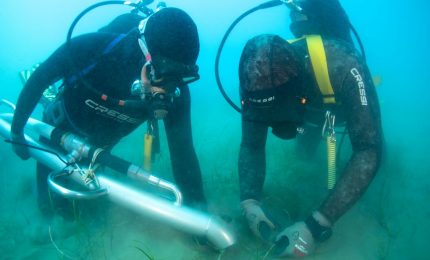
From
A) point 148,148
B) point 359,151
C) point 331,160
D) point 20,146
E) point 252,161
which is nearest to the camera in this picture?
point 148,148

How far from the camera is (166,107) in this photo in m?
2.28

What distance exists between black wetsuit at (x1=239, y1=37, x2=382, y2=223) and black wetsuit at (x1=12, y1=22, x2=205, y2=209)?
2.10 feet

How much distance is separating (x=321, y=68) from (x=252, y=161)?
1206 mm

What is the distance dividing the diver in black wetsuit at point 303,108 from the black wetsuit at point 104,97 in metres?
0.72

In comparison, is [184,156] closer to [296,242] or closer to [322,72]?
[296,242]

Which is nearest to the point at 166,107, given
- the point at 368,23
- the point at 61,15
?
the point at 61,15

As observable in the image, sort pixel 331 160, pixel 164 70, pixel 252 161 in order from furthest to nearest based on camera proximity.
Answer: pixel 252 161
pixel 331 160
pixel 164 70

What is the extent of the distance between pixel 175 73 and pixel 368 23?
27153mm

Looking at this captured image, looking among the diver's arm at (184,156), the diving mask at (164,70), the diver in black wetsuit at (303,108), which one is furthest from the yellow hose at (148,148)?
the diver in black wetsuit at (303,108)

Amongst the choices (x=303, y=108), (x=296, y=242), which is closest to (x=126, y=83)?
(x=303, y=108)

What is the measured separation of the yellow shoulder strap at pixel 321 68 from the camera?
293cm

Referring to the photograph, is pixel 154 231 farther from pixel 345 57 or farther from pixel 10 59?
pixel 10 59

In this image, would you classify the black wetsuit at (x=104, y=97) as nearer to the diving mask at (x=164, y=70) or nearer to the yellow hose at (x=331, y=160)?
the diving mask at (x=164, y=70)

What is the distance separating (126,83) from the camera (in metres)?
2.97
